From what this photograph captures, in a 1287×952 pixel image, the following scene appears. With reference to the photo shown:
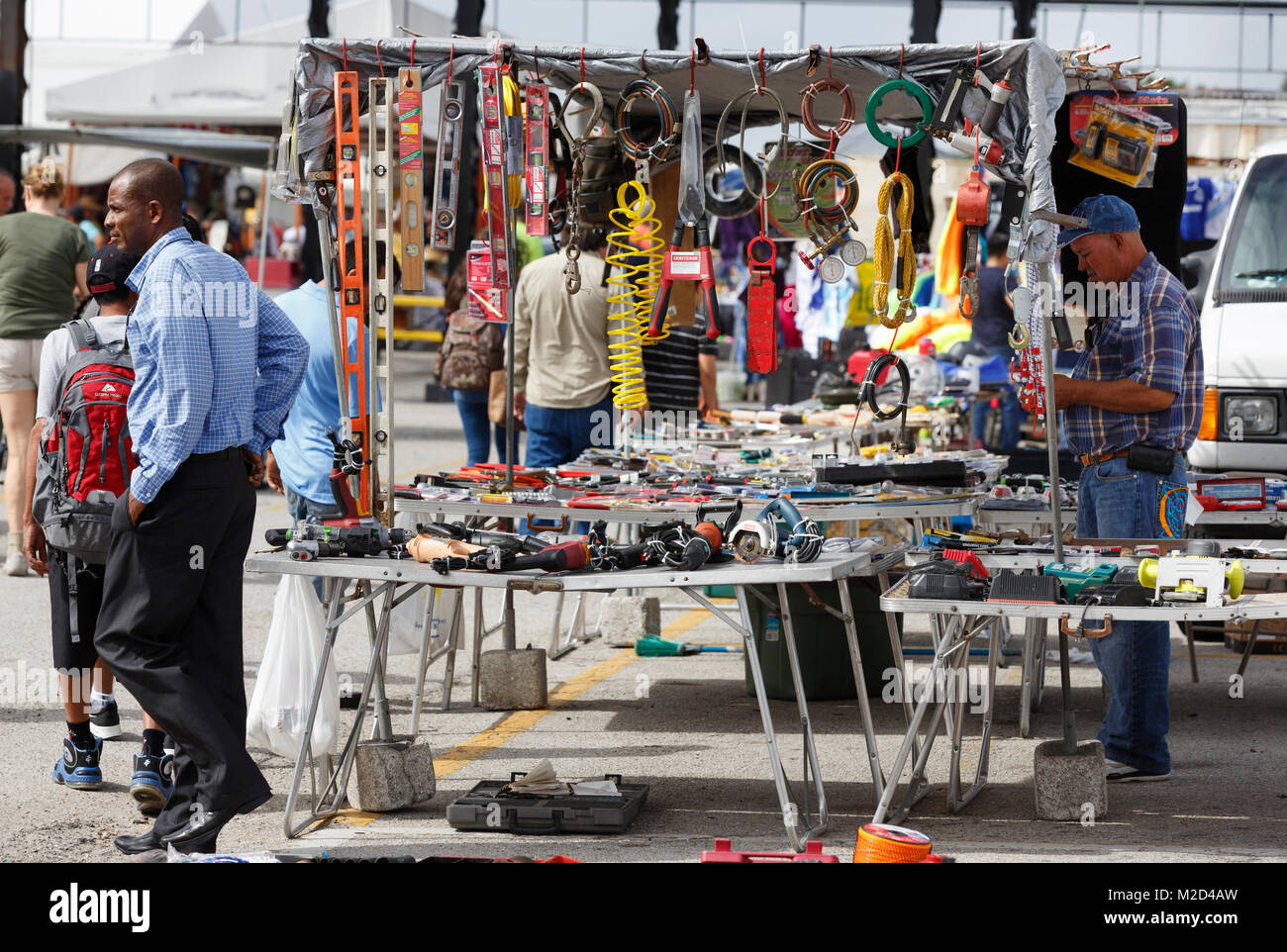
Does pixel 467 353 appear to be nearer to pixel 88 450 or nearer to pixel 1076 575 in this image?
pixel 88 450

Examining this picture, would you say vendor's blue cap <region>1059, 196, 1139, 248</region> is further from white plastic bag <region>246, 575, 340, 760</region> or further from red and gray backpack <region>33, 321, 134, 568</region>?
red and gray backpack <region>33, 321, 134, 568</region>

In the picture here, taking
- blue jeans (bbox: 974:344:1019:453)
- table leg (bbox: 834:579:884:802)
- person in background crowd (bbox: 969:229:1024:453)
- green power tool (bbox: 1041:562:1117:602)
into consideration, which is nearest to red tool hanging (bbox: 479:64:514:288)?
table leg (bbox: 834:579:884:802)

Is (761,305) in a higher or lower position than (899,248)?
lower

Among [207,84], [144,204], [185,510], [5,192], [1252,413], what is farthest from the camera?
[207,84]

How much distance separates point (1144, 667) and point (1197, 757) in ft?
2.89

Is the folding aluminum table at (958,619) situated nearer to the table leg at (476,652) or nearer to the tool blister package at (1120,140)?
the tool blister package at (1120,140)

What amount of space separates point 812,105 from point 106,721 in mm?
3744

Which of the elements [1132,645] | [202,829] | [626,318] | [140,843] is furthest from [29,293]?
[1132,645]

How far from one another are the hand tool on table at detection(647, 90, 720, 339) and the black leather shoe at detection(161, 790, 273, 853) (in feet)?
10.2

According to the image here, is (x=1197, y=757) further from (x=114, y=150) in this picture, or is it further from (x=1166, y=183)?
(x=114, y=150)

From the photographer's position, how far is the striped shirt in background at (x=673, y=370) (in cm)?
980

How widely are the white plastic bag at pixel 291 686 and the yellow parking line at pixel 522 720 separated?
823 millimetres

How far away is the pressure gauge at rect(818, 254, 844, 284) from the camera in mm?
6551

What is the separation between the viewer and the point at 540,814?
18.0 ft
